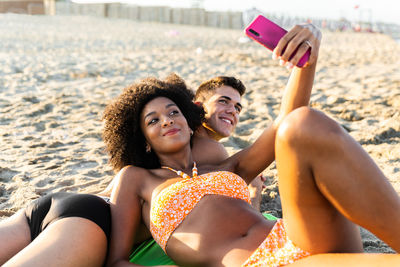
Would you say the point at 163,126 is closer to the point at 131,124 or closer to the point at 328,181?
the point at 131,124

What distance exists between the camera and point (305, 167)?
5.12 ft

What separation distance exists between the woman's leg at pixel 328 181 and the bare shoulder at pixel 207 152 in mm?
→ 1017

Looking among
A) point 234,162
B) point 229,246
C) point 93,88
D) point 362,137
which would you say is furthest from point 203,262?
point 93,88

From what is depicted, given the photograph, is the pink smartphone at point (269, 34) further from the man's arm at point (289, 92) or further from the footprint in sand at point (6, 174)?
the footprint in sand at point (6, 174)

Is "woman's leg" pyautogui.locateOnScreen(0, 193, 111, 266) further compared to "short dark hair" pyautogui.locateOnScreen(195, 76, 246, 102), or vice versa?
"short dark hair" pyautogui.locateOnScreen(195, 76, 246, 102)

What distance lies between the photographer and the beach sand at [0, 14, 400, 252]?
368 centimetres

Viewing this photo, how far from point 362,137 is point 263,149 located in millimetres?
2418

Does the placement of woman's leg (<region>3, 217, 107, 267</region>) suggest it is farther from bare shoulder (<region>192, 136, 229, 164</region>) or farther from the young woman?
bare shoulder (<region>192, 136, 229, 164</region>)

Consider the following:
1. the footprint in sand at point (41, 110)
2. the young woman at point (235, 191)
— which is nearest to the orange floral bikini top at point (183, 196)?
the young woman at point (235, 191)

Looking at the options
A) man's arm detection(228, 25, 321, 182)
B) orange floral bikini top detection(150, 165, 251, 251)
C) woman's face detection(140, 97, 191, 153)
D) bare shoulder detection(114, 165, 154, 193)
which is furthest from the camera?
woman's face detection(140, 97, 191, 153)

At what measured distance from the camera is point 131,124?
2654 mm

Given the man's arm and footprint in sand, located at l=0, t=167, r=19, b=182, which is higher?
the man's arm

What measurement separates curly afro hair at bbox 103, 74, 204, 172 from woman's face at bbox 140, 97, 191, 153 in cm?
→ 5

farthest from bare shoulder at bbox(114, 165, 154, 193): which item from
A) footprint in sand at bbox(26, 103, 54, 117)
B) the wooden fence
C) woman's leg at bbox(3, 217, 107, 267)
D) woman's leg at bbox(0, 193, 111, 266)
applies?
the wooden fence
